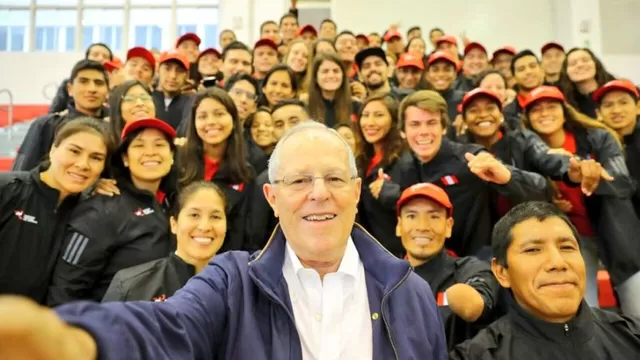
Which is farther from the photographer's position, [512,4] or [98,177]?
[512,4]

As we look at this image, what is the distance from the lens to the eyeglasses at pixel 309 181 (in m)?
1.80

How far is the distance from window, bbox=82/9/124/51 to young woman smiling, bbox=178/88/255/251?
11.6 meters

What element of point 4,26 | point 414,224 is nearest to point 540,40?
point 414,224

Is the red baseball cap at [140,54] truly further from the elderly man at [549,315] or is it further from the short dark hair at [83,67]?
the elderly man at [549,315]

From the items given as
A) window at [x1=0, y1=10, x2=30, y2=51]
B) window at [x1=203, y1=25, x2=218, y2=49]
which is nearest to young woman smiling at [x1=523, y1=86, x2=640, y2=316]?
window at [x1=203, y1=25, x2=218, y2=49]

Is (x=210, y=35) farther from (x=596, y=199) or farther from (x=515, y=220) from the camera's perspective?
(x=515, y=220)

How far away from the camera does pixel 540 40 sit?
502 inches

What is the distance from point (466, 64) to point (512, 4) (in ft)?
23.5

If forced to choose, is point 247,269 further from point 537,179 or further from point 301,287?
point 537,179

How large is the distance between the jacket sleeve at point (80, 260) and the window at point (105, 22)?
A: 12421 mm

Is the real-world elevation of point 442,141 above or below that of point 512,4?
below

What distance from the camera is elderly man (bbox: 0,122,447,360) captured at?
1617mm

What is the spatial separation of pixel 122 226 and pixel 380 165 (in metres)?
1.89

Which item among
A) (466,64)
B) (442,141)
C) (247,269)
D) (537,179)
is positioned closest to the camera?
(247,269)
